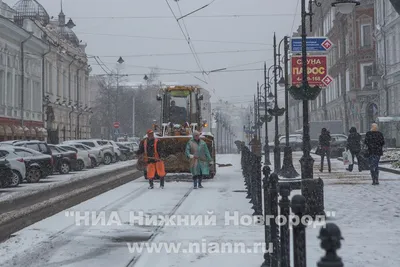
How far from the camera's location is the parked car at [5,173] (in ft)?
64.9

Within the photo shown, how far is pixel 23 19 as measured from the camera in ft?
166

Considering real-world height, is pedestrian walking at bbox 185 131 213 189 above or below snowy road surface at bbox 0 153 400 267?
above

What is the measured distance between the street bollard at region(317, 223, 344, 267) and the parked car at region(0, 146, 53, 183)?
19.8 meters

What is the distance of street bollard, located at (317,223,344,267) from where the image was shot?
3.11 m

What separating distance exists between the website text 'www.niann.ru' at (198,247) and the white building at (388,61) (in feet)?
122

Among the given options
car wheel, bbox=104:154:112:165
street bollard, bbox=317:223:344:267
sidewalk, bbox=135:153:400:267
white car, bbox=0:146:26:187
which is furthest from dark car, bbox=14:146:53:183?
street bollard, bbox=317:223:344:267

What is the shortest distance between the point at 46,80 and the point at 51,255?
49839mm

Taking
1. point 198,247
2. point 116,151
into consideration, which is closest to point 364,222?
point 198,247

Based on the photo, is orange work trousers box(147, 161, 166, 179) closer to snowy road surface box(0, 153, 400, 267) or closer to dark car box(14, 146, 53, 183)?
snowy road surface box(0, 153, 400, 267)

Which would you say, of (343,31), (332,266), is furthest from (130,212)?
(343,31)

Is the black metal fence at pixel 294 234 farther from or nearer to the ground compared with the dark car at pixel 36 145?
nearer to the ground

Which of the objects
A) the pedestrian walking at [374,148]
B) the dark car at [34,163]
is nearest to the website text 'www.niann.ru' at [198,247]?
the pedestrian walking at [374,148]

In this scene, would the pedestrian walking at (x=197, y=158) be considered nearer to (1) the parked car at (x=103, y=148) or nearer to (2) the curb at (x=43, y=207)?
(2) the curb at (x=43, y=207)

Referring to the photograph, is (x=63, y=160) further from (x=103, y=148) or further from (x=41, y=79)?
(x=41, y=79)
